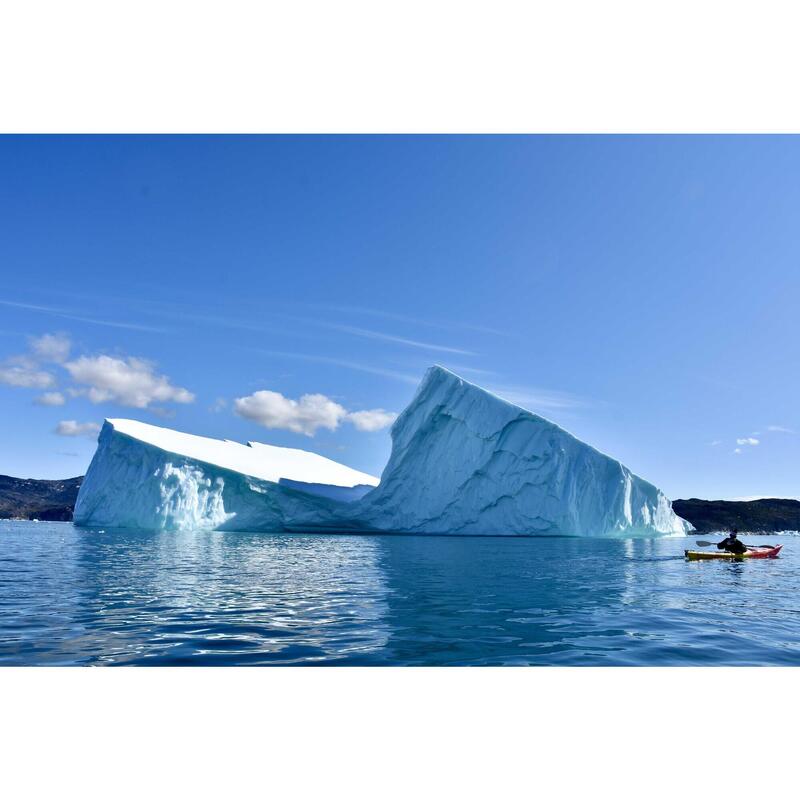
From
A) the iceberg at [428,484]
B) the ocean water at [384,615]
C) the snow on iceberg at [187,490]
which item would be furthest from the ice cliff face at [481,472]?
the ocean water at [384,615]

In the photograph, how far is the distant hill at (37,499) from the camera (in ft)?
274

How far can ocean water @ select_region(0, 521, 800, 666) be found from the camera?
270 inches

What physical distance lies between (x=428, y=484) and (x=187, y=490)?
1550 cm

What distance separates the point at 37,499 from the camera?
10669 centimetres

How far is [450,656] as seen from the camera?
22.2ft

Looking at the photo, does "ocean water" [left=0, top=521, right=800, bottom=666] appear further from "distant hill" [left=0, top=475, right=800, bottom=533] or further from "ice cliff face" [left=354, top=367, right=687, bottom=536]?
"distant hill" [left=0, top=475, right=800, bottom=533]

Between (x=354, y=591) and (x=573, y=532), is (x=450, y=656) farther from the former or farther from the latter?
(x=573, y=532)

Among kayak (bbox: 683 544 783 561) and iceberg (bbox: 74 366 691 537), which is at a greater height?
iceberg (bbox: 74 366 691 537)

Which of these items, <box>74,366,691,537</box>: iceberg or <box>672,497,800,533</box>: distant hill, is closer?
<box>74,366,691,537</box>: iceberg

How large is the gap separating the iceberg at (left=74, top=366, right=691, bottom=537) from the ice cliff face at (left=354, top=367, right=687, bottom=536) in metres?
0.07

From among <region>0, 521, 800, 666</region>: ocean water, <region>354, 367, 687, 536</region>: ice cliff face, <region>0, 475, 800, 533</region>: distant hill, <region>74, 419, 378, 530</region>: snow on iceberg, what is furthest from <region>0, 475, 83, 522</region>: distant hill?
<region>0, 521, 800, 666</region>: ocean water

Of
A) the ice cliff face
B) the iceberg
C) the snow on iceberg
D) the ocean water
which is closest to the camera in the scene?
the ocean water

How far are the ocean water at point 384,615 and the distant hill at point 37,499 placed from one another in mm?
76543

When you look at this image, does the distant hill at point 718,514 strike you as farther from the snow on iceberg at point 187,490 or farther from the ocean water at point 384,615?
the ocean water at point 384,615
